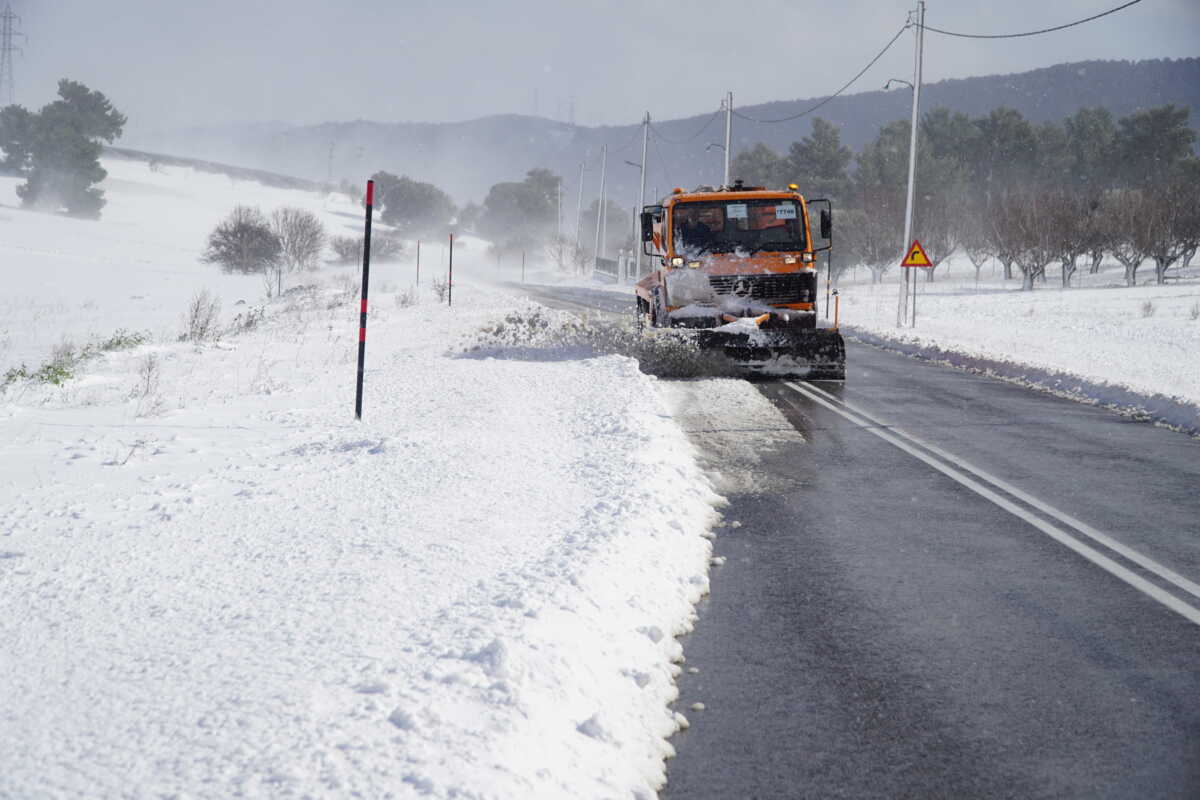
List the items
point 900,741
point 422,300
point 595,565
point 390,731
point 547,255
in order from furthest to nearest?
1. point 547,255
2. point 422,300
3. point 595,565
4. point 900,741
5. point 390,731

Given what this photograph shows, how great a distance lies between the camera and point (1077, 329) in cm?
2994

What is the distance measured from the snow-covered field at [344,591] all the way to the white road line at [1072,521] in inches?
97.2

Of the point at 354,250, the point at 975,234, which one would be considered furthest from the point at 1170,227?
the point at 354,250

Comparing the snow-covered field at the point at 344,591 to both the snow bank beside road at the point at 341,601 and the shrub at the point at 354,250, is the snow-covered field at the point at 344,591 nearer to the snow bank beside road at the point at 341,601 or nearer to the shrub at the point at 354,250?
the snow bank beside road at the point at 341,601

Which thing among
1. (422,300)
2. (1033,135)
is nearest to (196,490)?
(422,300)

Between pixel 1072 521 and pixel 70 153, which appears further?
pixel 70 153

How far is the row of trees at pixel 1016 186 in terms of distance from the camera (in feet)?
180

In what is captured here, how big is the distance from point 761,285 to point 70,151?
Result: 285 feet

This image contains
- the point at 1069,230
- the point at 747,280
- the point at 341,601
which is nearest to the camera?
the point at 341,601

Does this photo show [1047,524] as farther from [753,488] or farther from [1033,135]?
[1033,135]

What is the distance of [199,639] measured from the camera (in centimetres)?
394

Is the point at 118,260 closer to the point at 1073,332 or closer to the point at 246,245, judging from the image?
the point at 246,245

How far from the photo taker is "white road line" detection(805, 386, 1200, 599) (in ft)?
17.9

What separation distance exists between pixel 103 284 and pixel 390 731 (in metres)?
48.1
